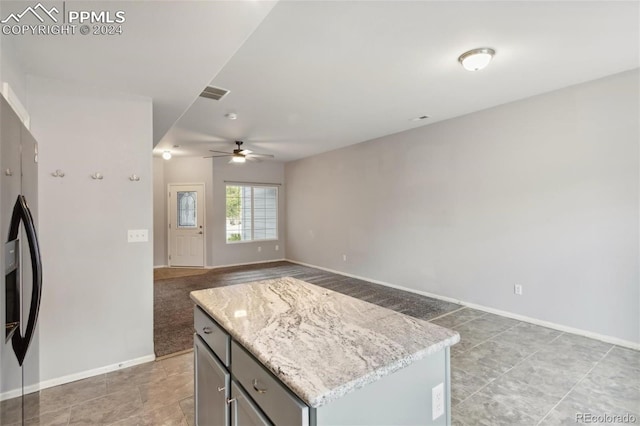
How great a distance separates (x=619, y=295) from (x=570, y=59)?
234cm

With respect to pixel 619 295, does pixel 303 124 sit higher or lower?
higher

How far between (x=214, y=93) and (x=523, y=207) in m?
3.87

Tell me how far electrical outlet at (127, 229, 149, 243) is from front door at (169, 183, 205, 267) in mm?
4630

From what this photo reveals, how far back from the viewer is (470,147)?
4.13 m

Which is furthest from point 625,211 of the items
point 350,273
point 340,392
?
point 350,273

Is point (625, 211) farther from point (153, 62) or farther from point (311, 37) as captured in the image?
point (153, 62)

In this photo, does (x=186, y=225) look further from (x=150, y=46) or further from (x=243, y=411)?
(x=243, y=411)

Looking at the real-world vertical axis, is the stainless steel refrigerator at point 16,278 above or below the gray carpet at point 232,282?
above

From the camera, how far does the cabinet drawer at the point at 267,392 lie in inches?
32.9

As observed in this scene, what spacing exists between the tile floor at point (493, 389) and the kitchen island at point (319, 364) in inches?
35.8

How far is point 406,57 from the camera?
2.62 meters

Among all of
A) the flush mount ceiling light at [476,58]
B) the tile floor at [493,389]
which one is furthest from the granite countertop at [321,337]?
the flush mount ceiling light at [476,58]

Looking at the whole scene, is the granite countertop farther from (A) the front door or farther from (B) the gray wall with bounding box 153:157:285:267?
(A) the front door

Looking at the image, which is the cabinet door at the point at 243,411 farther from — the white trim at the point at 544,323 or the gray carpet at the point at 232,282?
the white trim at the point at 544,323
